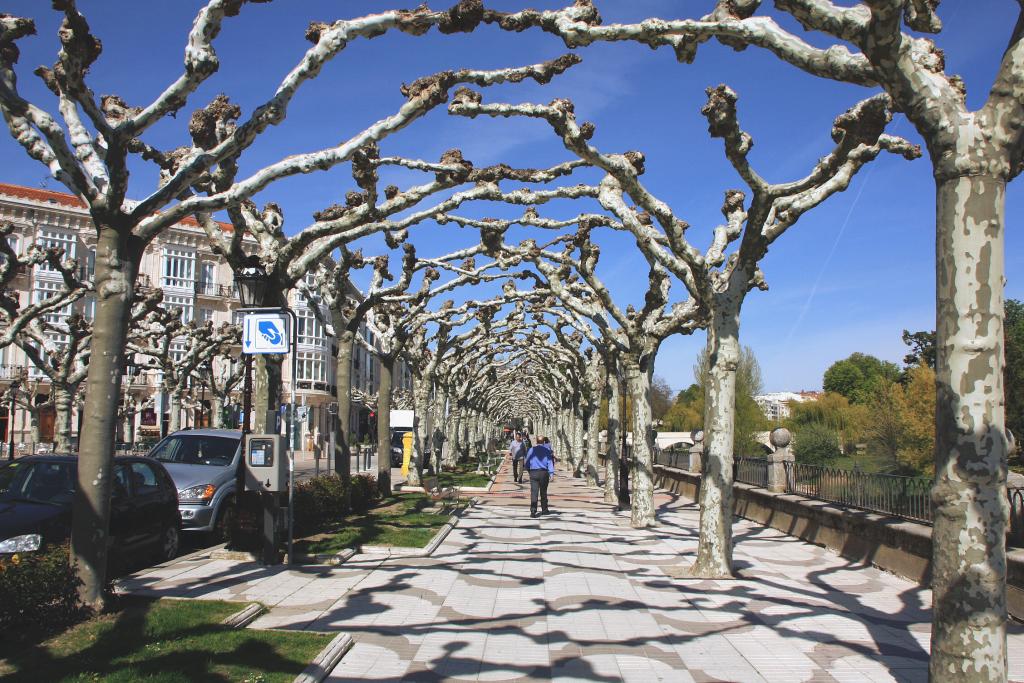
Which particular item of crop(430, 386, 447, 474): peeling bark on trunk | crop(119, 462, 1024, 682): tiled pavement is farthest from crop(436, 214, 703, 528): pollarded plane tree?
crop(430, 386, 447, 474): peeling bark on trunk

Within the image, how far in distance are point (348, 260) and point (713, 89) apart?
9.47 m

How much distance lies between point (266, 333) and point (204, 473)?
3899 mm

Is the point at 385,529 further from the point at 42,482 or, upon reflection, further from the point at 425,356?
the point at 425,356

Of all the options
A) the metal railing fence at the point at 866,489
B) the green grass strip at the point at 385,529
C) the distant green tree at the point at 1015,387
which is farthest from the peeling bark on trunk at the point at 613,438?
the distant green tree at the point at 1015,387

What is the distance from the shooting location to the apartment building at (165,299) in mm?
52375

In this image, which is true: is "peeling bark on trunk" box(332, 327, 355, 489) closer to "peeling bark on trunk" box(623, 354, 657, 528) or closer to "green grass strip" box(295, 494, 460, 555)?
"green grass strip" box(295, 494, 460, 555)

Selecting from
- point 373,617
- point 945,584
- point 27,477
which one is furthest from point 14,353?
point 945,584

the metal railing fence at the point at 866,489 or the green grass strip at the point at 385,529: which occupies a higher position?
the metal railing fence at the point at 866,489

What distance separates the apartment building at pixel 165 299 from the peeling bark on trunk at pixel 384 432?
24736 millimetres

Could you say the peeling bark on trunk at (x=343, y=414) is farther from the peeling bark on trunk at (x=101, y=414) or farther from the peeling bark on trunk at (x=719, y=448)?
the peeling bark on trunk at (x=101, y=414)

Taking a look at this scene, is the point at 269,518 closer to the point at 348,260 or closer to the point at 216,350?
the point at 348,260

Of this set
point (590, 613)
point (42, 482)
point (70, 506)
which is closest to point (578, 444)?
point (42, 482)

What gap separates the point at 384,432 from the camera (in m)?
20.7

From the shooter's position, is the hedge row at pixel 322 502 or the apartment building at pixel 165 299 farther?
the apartment building at pixel 165 299
